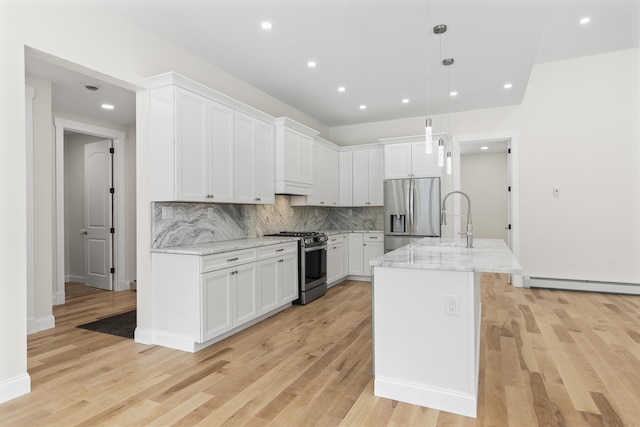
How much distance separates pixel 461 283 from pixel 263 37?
9.23 feet

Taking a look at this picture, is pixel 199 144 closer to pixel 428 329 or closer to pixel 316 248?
pixel 316 248

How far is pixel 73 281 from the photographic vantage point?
20.8ft

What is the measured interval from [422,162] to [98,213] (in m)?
5.40

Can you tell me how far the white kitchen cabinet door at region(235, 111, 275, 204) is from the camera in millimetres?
3984

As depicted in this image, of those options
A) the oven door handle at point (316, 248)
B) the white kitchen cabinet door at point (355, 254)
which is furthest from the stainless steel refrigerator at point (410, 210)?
the oven door handle at point (316, 248)

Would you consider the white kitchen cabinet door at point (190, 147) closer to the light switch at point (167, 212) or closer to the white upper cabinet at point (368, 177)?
the light switch at point (167, 212)

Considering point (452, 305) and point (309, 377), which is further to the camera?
point (309, 377)

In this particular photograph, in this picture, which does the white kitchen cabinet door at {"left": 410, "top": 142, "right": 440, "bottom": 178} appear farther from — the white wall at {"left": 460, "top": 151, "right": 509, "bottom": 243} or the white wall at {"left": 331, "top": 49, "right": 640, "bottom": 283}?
the white wall at {"left": 460, "top": 151, "right": 509, "bottom": 243}

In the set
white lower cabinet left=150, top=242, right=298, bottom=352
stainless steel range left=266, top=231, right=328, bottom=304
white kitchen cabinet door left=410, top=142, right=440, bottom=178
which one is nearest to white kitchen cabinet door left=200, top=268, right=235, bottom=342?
white lower cabinet left=150, top=242, right=298, bottom=352

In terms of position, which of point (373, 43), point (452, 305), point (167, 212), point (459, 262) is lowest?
point (452, 305)

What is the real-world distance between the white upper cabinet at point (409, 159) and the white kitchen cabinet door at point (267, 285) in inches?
111

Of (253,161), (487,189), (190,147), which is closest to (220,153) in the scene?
(190,147)

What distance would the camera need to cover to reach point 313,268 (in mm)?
4867

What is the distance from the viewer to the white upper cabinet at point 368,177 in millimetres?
6293
